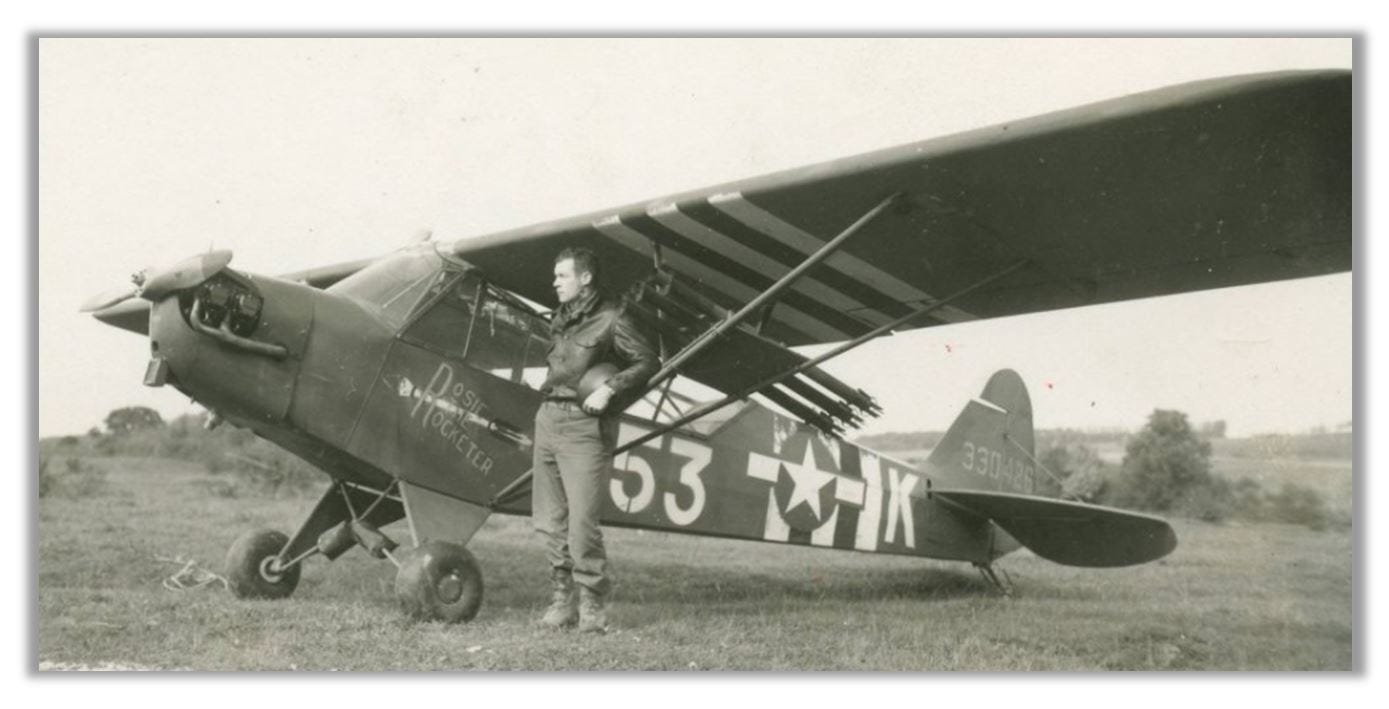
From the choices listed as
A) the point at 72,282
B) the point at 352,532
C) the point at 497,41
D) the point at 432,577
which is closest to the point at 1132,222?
the point at 497,41

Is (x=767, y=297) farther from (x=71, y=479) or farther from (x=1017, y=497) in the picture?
(x=71, y=479)

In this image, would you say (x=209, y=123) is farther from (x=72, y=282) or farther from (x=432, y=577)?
(x=432, y=577)

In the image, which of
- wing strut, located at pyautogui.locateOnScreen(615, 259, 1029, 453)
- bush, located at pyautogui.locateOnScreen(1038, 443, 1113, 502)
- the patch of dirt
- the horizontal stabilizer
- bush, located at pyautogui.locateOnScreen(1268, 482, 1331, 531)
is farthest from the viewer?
bush, located at pyautogui.locateOnScreen(1038, 443, 1113, 502)

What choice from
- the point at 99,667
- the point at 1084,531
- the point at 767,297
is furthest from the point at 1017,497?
the point at 99,667

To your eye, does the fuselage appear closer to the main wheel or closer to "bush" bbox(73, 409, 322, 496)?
the main wheel

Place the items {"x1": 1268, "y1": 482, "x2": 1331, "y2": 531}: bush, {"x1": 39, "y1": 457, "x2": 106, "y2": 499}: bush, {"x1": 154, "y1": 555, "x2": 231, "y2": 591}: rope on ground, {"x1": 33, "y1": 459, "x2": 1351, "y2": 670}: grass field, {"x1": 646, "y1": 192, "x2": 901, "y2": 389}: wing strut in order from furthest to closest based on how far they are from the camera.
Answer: {"x1": 39, "y1": 457, "x2": 106, "y2": 499}: bush, {"x1": 154, "y1": 555, "x2": 231, "y2": 591}: rope on ground, {"x1": 1268, "y1": 482, "x2": 1331, "y2": 531}: bush, {"x1": 646, "y1": 192, "x2": 901, "y2": 389}: wing strut, {"x1": 33, "y1": 459, "x2": 1351, "y2": 670}: grass field

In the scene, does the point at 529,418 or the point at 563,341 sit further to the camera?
the point at 529,418

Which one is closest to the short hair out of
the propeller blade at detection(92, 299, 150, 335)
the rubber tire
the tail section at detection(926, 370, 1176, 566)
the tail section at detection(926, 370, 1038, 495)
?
the rubber tire
